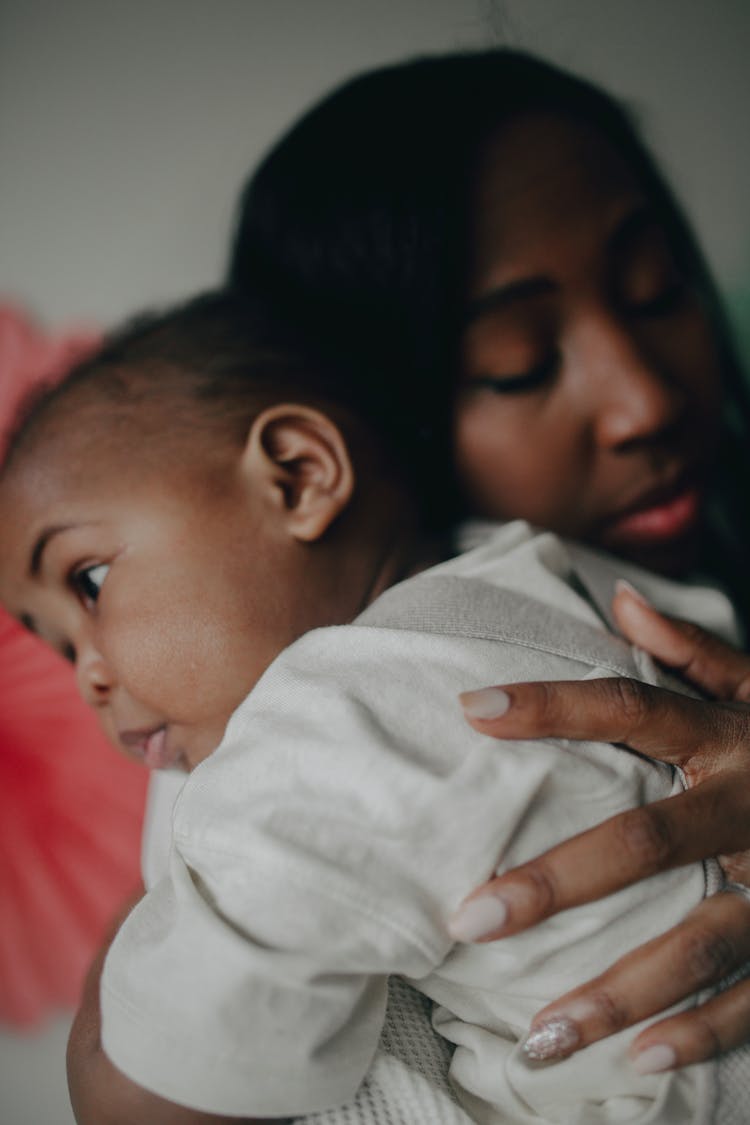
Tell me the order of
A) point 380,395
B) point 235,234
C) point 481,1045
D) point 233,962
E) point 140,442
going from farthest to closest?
point 235,234, point 380,395, point 140,442, point 481,1045, point 233,962

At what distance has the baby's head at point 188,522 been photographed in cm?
69

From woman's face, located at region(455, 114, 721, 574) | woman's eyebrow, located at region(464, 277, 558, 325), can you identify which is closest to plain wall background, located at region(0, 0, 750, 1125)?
woman's face, located at region(455, 114, 721, 574)

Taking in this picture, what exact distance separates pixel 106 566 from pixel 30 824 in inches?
20.9

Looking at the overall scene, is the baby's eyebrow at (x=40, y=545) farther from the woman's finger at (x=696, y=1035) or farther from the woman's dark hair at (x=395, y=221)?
the woman's finger at (x=696, y=1035)

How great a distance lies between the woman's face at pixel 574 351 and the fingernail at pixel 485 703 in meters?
0.45

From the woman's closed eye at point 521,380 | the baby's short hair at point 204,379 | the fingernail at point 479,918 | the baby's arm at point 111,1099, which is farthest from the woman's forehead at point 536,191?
the baby's arm at point 111,1099

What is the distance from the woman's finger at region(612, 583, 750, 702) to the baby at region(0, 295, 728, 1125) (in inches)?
1.0

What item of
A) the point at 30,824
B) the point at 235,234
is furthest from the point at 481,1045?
the point at 235,234

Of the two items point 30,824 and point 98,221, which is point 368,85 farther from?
point 30,824

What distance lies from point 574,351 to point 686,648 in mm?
355

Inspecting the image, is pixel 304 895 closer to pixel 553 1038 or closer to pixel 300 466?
pixel 553 1038

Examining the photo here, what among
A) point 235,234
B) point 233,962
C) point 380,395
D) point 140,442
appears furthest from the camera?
point 235,234

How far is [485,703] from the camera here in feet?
1.74

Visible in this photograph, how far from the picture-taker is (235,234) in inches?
41.1
